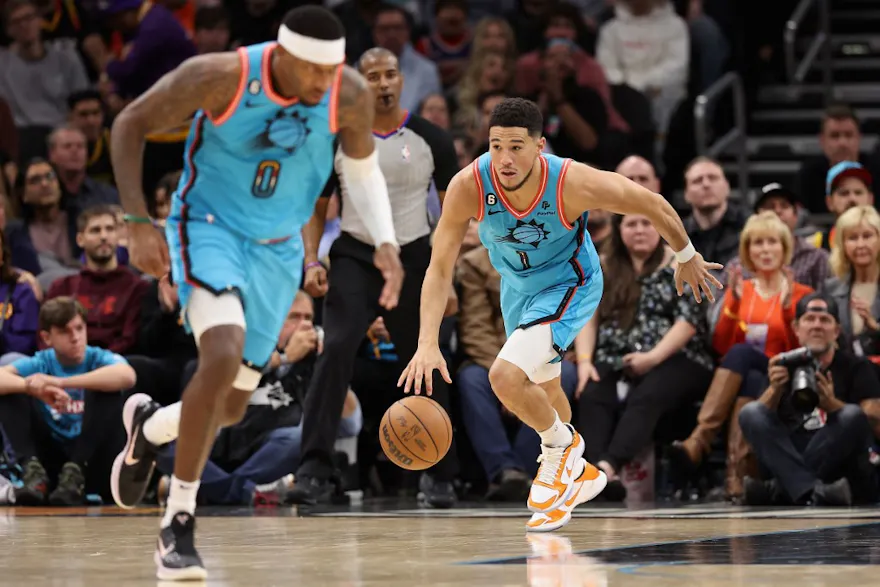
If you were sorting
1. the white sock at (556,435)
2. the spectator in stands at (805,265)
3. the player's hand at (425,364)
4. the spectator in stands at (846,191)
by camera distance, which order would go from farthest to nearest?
1. the spectator in stands at (846,191)
2. the spectator in stands at (805,265)
3. the white sock at (556,435)
4. the player's hand at (425,364)

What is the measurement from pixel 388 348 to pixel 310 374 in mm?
484

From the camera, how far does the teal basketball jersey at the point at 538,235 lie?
6.02 m

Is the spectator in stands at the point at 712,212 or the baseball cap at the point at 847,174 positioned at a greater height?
the baseball cap at the point at 847,174

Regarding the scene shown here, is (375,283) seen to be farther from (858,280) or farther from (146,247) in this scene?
(146,247)

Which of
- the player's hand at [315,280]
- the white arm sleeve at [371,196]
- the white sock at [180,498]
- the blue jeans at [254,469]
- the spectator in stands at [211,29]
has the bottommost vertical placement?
the blue jeans at [254,469]

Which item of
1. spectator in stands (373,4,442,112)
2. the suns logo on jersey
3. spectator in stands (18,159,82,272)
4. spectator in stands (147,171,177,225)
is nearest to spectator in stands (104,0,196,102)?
spectator in stands (373,4,442,112)

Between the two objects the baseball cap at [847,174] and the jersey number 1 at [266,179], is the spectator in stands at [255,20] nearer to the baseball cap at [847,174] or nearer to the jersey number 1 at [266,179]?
the baseball cap at [847,174]

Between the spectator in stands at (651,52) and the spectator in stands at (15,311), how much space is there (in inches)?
195

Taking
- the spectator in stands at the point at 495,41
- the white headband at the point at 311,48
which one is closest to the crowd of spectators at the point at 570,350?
the spectator in stands at the point at 495,41

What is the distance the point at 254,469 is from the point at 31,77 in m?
4.76

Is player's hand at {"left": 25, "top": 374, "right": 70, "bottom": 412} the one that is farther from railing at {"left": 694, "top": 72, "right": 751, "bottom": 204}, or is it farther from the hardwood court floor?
railing at {"left": 694, "top": 72, "right": 751, "bottom": 204}

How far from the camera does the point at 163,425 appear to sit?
536 cm

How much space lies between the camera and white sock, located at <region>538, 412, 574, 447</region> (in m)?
6.28

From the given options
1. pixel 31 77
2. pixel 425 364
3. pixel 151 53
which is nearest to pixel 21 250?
pixel 31 77
